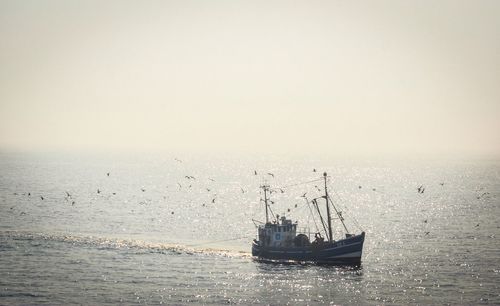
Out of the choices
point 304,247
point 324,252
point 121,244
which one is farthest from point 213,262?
point 121,244

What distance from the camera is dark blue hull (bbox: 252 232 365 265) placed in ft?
314

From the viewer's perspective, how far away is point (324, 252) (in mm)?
97375

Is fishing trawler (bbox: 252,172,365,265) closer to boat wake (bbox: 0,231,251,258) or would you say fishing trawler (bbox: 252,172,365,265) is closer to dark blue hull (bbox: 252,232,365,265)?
dark blue hull (bbox: 252,232,365,265)

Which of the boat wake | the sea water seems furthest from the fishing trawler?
the boat wake

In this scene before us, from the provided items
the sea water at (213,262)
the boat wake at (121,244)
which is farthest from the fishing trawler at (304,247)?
the boat wake at (121,244)

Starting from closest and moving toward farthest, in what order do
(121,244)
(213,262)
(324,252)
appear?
1. (213,262)
2. (324,252)
3. (121,244)

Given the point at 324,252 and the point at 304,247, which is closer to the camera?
the point at 324,252

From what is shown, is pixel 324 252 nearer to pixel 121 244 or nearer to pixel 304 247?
pixel 304 247

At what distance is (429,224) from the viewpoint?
144m

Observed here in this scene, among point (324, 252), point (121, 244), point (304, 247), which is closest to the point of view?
point (324, 252)

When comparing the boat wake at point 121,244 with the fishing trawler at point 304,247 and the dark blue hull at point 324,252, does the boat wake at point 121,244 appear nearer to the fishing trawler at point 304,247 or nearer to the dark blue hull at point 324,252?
the fishing trawler at point 304,247

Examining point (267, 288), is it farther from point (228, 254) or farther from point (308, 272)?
point (228, 254)

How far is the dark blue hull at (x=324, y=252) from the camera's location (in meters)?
95.8

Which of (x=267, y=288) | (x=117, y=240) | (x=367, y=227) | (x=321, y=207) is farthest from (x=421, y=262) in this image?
(x=321, y=207)
